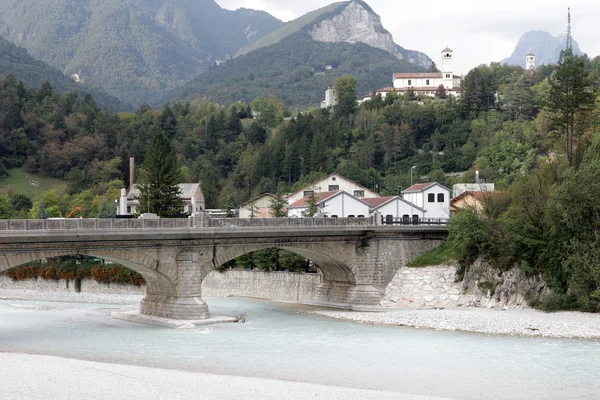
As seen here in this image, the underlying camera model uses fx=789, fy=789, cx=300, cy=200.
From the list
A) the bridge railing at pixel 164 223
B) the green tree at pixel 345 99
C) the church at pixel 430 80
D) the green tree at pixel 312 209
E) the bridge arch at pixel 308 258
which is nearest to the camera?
the bridge railing at pixel 164 223

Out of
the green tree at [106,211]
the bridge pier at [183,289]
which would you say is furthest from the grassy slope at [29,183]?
the bridge pier at [183,289]

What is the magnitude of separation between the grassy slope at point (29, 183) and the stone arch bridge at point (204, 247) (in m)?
72.4

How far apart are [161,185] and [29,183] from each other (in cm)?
5443

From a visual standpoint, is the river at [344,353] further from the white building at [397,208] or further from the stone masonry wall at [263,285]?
the white building at [397,208]

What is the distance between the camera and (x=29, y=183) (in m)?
120

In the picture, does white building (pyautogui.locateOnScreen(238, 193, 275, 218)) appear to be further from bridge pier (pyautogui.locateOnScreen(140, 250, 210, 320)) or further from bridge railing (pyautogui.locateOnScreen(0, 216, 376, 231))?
bridge pier (pyautogui.locateOnScreen(140, 250, 210, 320))

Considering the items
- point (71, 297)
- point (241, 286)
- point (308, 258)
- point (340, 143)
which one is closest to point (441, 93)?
point (340, 143)

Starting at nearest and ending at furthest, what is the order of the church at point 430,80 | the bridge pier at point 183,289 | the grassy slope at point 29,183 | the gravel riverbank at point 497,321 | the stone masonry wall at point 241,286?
1. the gravel riverbank at point 497,321
2. the bridge pier at point 183,289
3. the stone masonry wall at point 241,286
4. the grassy slope at point 29,183
5. the church at point 430,80

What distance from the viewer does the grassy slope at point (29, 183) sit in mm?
115688

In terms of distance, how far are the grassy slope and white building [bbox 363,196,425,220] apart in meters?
65.0

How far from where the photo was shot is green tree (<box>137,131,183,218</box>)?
7212 cm

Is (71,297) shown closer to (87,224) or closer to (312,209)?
(312,209)

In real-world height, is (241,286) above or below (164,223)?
below

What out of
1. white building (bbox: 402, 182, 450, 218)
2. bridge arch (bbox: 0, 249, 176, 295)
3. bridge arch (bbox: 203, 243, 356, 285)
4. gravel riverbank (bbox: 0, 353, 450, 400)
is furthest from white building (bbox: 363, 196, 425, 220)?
gravel riverbank (bbox: 0, 353, 450, 400)
